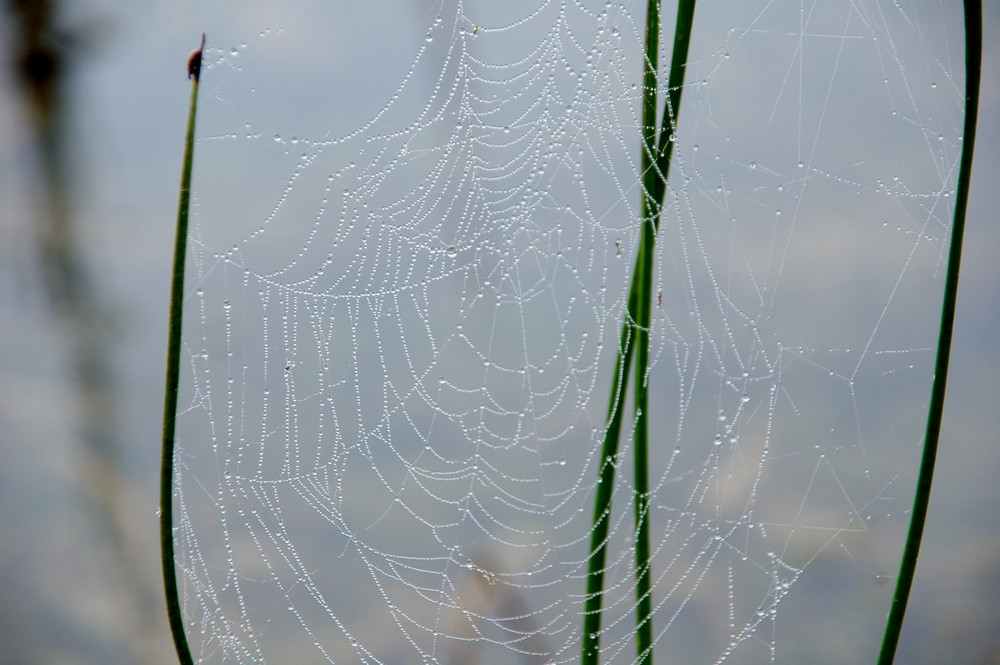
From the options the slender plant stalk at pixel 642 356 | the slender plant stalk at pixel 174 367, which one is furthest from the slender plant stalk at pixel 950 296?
the slender plant stalk at pixel 174 367

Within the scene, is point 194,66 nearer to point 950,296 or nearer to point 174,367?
point 174,367

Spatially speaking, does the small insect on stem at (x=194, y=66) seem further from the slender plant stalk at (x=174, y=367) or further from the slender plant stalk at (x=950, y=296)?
the slender plant stalk at (x=950, y=296)

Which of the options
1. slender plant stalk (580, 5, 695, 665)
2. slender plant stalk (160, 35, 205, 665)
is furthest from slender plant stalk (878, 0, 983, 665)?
slender plant stalk (160, 35, 205, 665)

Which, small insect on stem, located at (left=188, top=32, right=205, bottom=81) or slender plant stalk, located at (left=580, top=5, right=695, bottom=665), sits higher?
small insect on stem, located at (left=188, top=32, right=205, bottom=81)

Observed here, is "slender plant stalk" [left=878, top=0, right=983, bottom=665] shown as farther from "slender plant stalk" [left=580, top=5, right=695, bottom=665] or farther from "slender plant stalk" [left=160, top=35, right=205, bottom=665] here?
"slender plant stalk" [left=160, top=35, right=205, bottom=665]

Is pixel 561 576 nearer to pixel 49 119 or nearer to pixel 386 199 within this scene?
pixel 386 199

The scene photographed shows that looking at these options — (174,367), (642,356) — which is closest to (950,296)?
(642,356)
